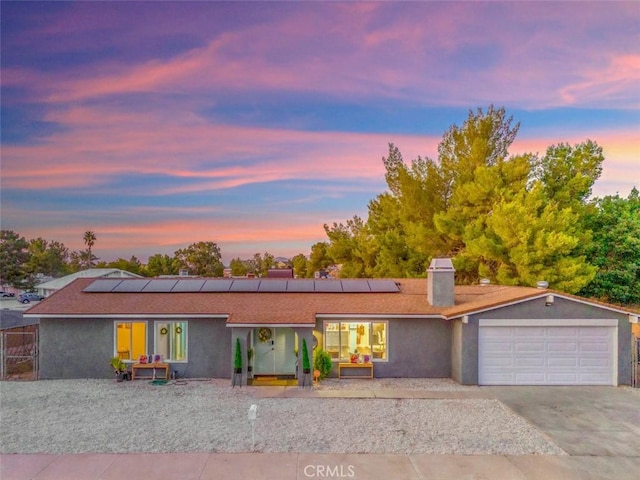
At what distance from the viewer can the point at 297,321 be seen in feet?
45.8

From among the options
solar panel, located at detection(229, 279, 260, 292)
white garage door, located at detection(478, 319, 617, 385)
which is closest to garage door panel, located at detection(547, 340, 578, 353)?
white garage door, located at detection(478, 319, 617, 385)

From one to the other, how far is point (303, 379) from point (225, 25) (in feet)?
45.5

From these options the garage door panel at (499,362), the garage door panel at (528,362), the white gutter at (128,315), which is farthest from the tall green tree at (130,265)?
the garage door panel at (528,362)

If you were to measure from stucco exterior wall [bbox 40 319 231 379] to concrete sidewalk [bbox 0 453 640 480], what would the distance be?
6.40m

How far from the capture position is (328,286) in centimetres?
1761

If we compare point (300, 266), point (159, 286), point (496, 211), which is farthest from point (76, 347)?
point (300, 266)

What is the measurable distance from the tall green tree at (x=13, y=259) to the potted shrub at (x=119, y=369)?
62.5 meters

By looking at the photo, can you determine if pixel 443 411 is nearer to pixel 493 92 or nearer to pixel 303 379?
Answer: pixel 303 379

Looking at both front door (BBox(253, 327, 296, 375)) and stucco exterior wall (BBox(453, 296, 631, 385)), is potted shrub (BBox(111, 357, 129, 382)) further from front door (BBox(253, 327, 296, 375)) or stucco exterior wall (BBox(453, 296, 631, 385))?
stucco exterior wall (BBox(453, 296, 631, 385))

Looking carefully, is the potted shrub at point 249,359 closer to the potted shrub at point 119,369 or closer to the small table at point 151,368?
the small table at point 151,368

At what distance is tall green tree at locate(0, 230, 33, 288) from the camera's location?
63588mm

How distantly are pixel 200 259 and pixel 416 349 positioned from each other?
210 feet

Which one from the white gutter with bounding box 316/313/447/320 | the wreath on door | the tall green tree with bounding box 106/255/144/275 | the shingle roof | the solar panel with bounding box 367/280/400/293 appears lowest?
the tall green tree with bounding box 106/255/144/275

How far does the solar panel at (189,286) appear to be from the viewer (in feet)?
56.1
